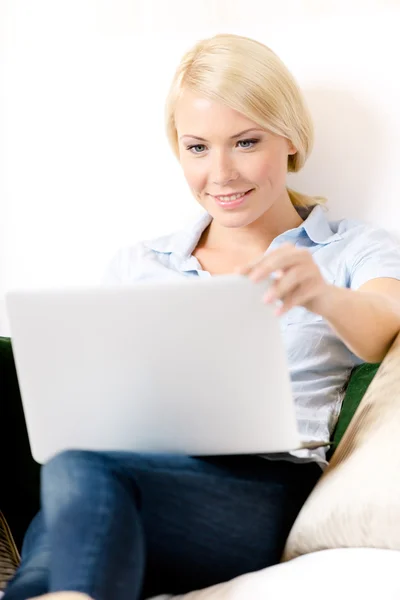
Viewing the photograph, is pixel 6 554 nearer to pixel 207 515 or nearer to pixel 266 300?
pixel 207 515

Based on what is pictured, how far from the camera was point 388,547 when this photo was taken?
1.12 meters

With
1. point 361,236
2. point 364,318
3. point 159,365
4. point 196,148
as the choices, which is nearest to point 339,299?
point 364,318

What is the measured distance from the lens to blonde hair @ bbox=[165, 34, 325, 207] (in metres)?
1.53

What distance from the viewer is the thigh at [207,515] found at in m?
1.19

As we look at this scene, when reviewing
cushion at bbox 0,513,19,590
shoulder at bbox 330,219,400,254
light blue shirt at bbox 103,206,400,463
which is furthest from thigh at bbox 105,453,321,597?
shoulder at bbox 330,219,400,254

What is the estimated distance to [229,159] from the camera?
61.7 inches

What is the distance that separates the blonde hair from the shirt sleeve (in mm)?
227

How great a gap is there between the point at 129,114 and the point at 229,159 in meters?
0.46

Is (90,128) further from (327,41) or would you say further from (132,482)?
(132,482)

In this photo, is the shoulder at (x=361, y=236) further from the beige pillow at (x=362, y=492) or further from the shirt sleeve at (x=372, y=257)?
the beige pillow at (x=362, y=492)

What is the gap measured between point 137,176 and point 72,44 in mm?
348

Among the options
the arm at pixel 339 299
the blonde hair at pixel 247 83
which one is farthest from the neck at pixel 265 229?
the arm at pixel 339 299

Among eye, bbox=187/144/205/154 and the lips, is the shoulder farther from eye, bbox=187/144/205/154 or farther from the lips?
eye, bbox=187/144/205/154

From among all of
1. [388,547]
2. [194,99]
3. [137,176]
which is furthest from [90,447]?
[137,176]
